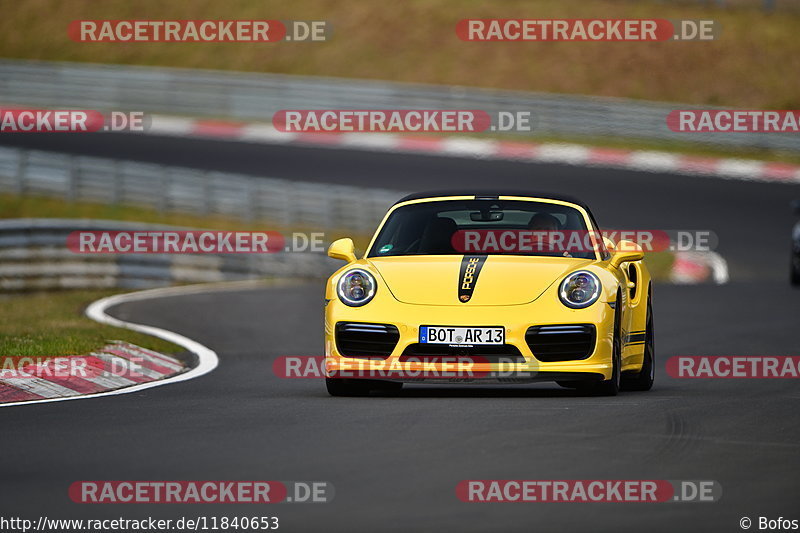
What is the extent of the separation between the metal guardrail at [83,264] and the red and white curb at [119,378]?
6.16 m

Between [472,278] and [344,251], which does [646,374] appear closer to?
[472,278]

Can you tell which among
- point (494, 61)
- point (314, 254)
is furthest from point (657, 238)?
point (494, 61)

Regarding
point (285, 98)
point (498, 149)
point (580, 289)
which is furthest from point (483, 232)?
point (285, 98)

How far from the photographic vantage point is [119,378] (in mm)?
11484

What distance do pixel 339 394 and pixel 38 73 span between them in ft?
107

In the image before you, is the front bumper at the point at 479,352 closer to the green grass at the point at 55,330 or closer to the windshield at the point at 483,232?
the windshield at the point at 483,232

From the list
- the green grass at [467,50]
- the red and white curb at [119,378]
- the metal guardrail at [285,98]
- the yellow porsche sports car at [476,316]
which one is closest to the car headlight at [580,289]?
the yellow porsche sports car at [476,316]

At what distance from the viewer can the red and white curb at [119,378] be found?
10331mm

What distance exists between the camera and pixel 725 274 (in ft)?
82.4

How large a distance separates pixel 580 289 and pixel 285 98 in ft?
99.2

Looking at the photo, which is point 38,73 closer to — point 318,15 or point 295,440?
point 318,15

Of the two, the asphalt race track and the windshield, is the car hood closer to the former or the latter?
the windshield

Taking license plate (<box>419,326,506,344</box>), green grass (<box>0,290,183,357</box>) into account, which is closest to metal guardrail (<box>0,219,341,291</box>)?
green grass (<box>0,290,183,357</box>)

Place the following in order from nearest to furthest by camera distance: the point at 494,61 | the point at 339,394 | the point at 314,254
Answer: the point at 339,394 → the point at 314,254 → the point at 494,61
